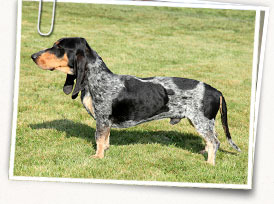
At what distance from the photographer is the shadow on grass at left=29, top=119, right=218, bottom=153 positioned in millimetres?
6878

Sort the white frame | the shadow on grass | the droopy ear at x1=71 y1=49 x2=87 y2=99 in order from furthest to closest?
the shadow on grass
the droopy ear at x1=71 y1=49 x2=87 y2=99
the white frame

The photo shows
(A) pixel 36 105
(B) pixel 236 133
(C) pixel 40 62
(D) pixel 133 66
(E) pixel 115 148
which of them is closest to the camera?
(C) pixel 40 62

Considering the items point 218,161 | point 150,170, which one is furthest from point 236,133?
point 150,170

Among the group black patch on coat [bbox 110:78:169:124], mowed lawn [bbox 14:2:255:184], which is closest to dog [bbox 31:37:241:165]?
black patch on coat [bbox 110:78:169:124]

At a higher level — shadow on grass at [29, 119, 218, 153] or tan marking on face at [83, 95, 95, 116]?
Result: tan marking on face at [83, 95, 95, 116]

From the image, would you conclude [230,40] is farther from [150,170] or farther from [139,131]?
[150,170]

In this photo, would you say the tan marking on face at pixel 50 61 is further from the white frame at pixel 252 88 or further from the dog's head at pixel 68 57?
the white frame at pixel 252 88

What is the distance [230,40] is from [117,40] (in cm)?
407

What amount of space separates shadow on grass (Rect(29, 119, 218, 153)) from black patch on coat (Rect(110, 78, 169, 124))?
1.03 metres

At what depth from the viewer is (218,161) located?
604 cm

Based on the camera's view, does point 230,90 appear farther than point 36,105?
Yes

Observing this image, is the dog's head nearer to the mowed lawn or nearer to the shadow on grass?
the mowed lawn

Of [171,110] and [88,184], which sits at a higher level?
[171,110]

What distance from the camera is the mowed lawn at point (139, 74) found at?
558cm
